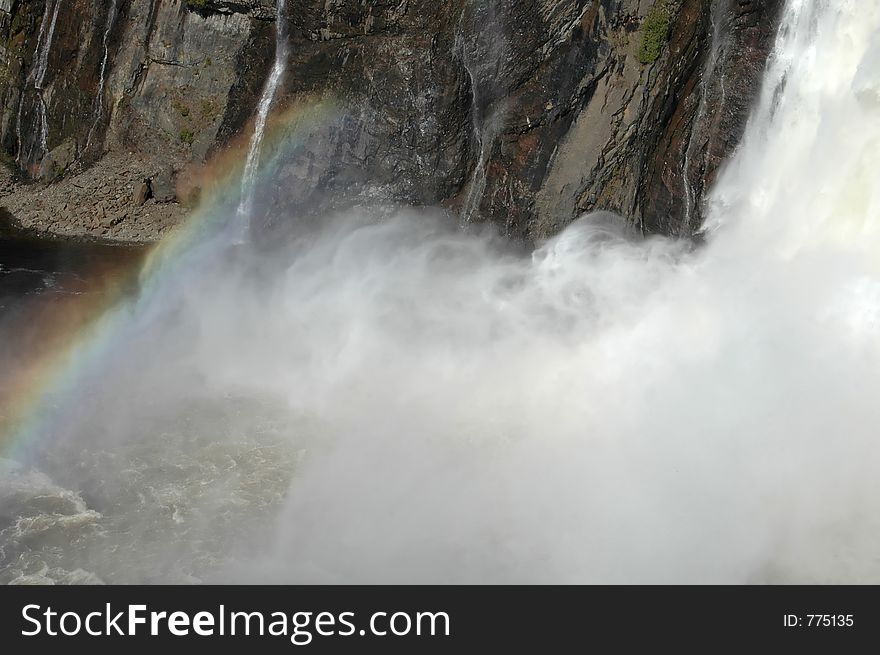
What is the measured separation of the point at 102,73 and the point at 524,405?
61.8 ft

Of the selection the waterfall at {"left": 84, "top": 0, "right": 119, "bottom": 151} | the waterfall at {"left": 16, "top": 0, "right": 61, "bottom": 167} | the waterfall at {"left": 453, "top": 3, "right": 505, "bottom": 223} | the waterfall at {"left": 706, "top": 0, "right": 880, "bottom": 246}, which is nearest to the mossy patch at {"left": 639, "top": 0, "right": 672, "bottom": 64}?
the waterfall at {"left": 706, "top": 0, "right": 880, "bottom": 246}

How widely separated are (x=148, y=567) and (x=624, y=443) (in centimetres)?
753

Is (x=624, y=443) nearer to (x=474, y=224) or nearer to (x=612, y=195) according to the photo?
(x=612, y=195)

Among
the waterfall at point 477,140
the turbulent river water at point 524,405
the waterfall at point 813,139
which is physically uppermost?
the waterfall at point 477,140

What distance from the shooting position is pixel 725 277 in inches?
646

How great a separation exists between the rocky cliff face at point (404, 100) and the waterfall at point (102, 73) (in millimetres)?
49

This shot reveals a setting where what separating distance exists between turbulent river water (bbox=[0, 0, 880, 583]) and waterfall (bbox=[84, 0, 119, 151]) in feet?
29.2

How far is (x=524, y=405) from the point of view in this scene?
1552cm

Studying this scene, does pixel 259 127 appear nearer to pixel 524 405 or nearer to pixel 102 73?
pixel 102 73

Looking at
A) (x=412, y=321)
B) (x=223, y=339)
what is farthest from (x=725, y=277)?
(x=223, y=339)

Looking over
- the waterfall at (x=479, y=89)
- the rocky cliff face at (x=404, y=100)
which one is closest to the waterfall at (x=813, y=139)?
the rocky cliff face at (x=404, y=100)

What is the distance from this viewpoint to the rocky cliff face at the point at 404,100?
18156mm

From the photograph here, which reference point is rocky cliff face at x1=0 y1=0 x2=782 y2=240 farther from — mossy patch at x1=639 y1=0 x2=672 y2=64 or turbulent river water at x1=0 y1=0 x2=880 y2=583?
turbulent river water at x1=0 y1=0 x2=880 y2=583

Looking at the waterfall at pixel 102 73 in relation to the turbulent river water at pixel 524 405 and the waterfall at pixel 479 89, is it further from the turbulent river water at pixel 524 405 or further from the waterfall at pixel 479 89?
the waterfall at pixel 479 89
